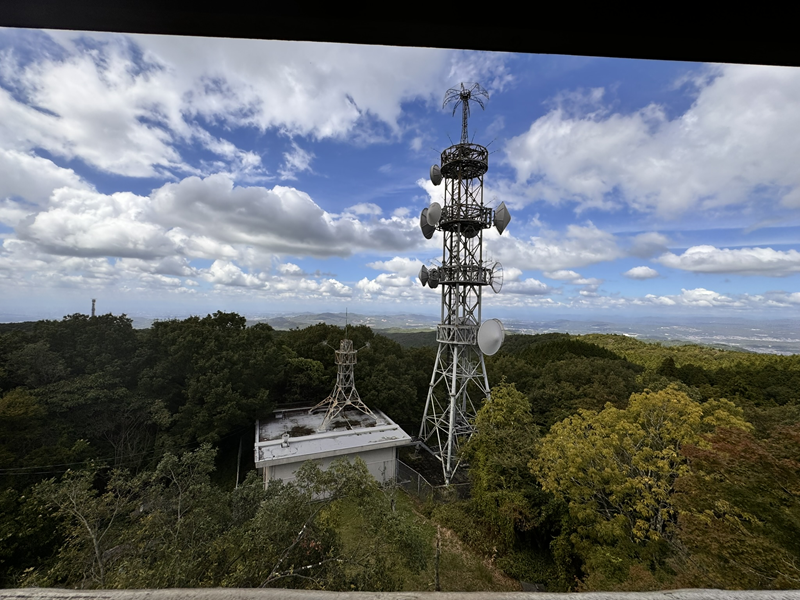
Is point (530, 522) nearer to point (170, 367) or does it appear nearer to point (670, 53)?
point (670, 53)

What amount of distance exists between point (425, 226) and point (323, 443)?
30.5ft

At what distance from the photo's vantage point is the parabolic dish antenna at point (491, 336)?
11432 mm

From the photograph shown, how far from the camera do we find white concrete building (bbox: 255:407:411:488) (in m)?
11.3

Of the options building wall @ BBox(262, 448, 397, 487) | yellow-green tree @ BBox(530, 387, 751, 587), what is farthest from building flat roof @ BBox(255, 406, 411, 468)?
yellow-green tree @ BBox(530, 387, 751, 587)

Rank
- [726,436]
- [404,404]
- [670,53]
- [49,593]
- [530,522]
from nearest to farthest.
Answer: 1. [49,593]
2. [670,53]
3. [726,436]
4. [530,522]
5. [404,404]

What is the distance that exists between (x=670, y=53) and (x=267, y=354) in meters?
16.8

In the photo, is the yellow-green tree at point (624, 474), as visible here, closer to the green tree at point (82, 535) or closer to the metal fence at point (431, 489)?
the metal fence at point (431, 489)

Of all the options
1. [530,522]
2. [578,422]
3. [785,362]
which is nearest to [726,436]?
[578,422]

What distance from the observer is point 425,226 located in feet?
43.1

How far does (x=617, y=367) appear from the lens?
17812 millimetres

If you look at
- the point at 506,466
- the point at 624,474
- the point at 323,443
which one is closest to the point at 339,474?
the point at 506,466

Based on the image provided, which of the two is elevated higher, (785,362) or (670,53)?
(670,53)

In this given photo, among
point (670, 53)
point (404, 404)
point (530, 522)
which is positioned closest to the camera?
point (670, 53)

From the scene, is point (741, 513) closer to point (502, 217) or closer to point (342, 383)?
point (502, 217)
